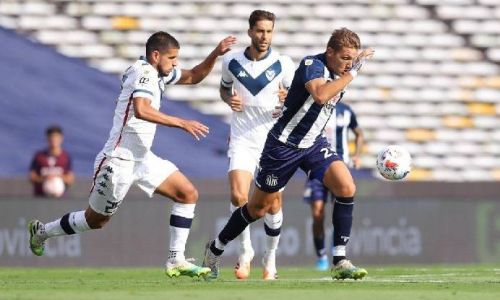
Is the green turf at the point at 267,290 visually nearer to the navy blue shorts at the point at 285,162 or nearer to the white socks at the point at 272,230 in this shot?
the navy blue shorts at the point at 285,162

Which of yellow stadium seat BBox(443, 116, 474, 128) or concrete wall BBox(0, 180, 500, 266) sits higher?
yellow stadium seat BBox(443, 116, 474, 128)

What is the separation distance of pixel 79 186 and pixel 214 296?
10010 mm

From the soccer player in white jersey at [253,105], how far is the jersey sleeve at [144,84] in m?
1.86

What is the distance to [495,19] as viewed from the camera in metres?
25.6

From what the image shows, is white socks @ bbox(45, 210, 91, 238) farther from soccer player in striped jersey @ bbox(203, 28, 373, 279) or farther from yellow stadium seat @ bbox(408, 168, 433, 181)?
yellow stadium seat @ bbox(408, 168, 433, 181)

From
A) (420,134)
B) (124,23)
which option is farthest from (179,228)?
(420,134)

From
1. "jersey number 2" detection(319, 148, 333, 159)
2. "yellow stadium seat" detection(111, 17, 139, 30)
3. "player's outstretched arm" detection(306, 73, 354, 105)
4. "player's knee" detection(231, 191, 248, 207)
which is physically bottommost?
"player's knee" detection(231, 191, 248, 207)

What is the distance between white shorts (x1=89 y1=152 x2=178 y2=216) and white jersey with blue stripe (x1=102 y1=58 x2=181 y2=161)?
6cm

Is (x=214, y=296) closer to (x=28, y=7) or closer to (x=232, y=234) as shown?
(x=232, y=234)

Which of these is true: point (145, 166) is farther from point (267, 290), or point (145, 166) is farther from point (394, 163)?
point (394, 163)

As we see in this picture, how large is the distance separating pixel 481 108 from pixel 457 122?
65 cm

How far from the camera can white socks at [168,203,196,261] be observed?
11.1m

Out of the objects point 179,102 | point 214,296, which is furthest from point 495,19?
point 214,296

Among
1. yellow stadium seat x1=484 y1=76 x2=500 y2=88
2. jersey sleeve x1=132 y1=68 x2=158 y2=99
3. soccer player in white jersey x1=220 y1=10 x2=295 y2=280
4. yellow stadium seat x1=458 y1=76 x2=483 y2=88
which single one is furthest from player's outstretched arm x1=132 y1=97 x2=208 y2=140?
yellow stadium seat x1=484 y1=76 x2=500 y2=88
